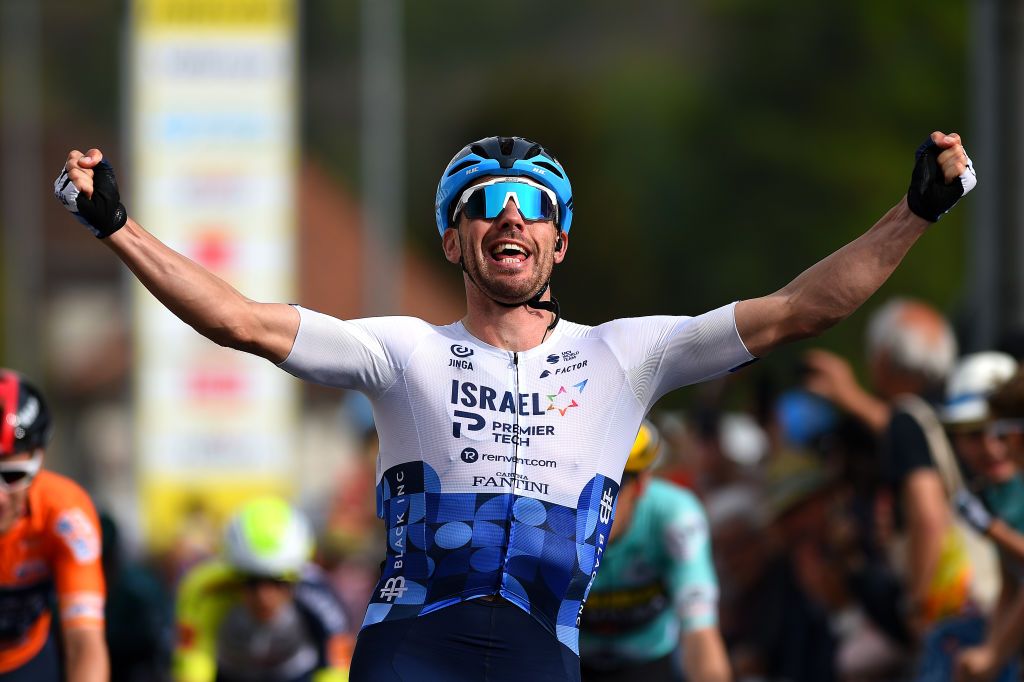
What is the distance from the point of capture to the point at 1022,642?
705cm

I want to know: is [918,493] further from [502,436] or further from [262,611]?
[502,436]

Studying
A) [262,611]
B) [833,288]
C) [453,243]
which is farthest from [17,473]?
[833,288]

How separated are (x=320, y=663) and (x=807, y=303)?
457cm

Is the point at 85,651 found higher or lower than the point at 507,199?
lower

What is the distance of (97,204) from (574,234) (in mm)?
58334

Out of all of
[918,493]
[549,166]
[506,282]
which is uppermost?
[549,166]

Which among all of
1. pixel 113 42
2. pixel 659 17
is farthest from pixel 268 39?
pixel 659 17

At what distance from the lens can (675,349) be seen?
5.29 metres

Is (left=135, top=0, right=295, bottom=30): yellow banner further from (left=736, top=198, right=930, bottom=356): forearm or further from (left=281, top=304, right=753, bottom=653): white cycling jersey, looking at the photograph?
(left=736, top=198, right=930, bottom=356): forearm

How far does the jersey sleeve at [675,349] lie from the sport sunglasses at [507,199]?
1.33ft

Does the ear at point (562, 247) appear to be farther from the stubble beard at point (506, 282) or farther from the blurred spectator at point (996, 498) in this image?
the blurred spectator at point (996, 498)

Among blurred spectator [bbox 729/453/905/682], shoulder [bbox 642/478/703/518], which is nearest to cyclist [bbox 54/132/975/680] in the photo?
shoulder [bbox 642/478/703/518]

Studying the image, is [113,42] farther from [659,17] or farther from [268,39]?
[268,39]

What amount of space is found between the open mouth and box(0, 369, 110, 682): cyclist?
223 cm
